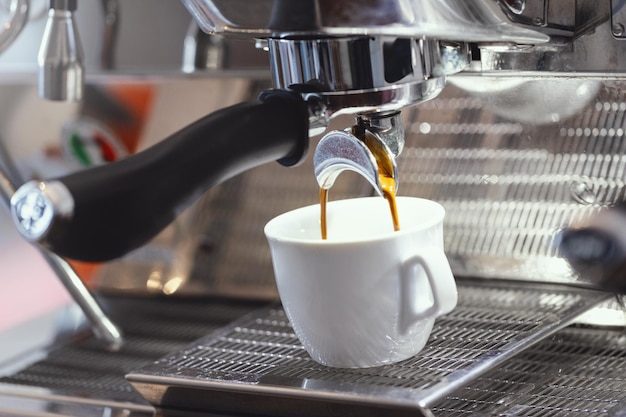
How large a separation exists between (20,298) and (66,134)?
0.14 metres

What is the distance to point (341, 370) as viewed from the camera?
539 millimetres

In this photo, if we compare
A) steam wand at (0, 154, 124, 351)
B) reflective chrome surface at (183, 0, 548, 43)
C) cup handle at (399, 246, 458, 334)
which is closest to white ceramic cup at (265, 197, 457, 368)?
cup handle at (399, 246, 458, 334)

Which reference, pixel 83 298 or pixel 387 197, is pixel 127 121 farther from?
pixel 387 197

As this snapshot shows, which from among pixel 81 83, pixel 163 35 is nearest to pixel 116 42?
pixel 163 35

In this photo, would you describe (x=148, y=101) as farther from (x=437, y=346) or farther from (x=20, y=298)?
(x=437, y=346)

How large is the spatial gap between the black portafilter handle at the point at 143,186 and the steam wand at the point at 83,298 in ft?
1.02

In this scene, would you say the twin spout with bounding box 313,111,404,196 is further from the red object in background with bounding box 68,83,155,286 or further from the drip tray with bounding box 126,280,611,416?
the red object in background with bounding box 68,83,155,286

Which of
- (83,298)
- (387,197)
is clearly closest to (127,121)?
(83,298)

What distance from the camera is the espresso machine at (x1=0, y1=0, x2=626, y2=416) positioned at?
0.44 m

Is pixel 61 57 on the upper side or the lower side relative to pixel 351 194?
upper

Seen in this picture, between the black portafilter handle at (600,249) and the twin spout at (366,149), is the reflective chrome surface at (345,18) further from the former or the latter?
the black portafilter handle at (600,249)

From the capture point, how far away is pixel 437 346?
56 centimetres

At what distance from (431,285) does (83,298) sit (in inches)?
12.6

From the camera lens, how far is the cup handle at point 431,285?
514mm
